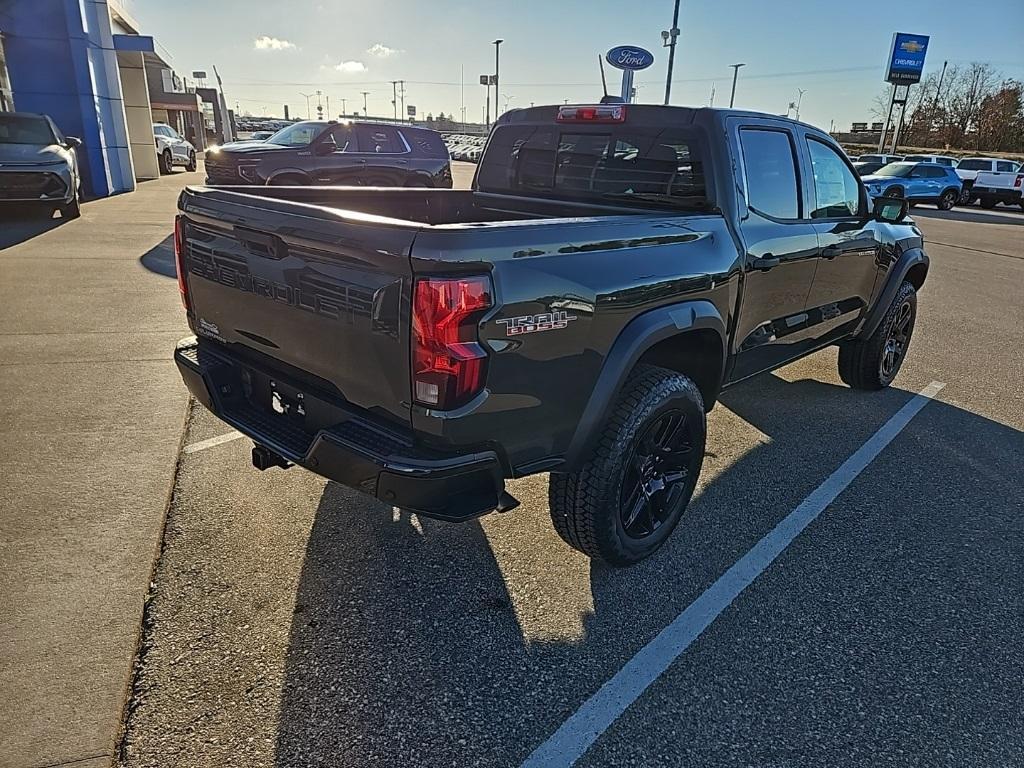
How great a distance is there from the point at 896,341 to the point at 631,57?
1785 cm

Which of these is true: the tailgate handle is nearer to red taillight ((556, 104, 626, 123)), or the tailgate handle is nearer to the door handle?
red taillight ((556, 104, 626, 123))

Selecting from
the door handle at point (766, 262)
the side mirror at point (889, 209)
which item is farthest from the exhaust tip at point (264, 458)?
the side mirror at point (889, 209)

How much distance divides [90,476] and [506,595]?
7.78 ft

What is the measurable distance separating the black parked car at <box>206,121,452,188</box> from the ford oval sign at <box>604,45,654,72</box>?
1028 centimetres

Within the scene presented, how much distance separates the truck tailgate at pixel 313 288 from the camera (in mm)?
2186

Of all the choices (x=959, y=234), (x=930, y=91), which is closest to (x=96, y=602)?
(x=959, y=234)

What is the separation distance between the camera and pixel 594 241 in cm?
254

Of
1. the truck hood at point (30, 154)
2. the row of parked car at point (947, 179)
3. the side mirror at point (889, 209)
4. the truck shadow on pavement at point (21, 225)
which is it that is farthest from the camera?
the row of parked car at point (947, 179)

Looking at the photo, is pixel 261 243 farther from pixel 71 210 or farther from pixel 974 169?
pixel 974 169

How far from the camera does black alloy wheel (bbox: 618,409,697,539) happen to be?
297 cm

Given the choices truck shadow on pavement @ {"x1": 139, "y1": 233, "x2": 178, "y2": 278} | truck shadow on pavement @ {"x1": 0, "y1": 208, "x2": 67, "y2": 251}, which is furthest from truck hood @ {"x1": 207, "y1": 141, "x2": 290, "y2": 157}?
truck shadow on pavement @ {"x1": 0, "y1": 208, "x2": 67, "y2": 251}

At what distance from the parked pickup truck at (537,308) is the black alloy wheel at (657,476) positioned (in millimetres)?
11

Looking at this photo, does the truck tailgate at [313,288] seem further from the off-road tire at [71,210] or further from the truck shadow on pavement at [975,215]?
the truck shadow on pavement at [975,215]

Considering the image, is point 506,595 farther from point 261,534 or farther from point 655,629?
point 261,534
